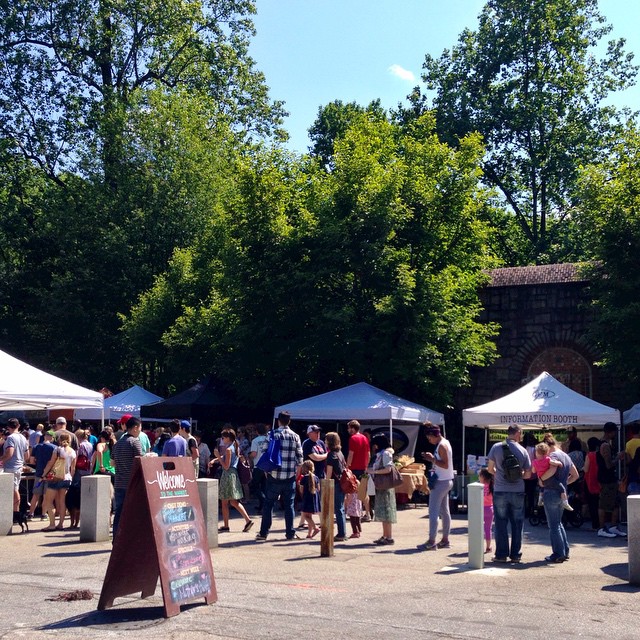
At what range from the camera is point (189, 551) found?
27.9 feet

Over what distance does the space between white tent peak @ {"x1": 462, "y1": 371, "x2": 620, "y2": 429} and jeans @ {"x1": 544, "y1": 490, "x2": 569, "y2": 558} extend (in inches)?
249

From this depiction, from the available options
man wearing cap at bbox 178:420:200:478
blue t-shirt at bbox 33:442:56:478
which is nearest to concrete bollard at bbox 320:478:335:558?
man wearing cap at bbox 178:420:200:478

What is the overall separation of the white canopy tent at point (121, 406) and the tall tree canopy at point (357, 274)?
2.50 meters

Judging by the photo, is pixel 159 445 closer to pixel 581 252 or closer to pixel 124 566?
pixel 124 566

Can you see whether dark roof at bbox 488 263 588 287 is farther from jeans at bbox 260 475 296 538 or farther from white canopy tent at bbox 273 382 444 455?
jeans at bbox 260 475 296 538

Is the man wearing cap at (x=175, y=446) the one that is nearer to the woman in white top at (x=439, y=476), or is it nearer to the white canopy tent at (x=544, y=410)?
the woman in white top at (x=439, y=476)

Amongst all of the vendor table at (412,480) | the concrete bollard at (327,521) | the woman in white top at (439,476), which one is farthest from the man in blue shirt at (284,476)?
the vendor table at (412,480)

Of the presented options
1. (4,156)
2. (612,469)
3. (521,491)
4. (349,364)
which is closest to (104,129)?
(4,156)

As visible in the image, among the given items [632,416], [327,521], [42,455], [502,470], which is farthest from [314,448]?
[632,416]

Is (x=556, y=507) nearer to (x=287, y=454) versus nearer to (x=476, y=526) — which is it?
(x=476, y=526)

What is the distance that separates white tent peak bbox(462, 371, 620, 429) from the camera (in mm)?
17922

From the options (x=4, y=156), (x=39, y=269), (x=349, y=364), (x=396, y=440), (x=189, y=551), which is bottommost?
(x=189, y=551)

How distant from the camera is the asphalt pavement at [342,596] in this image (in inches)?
303

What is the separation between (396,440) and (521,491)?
32.7 ft
